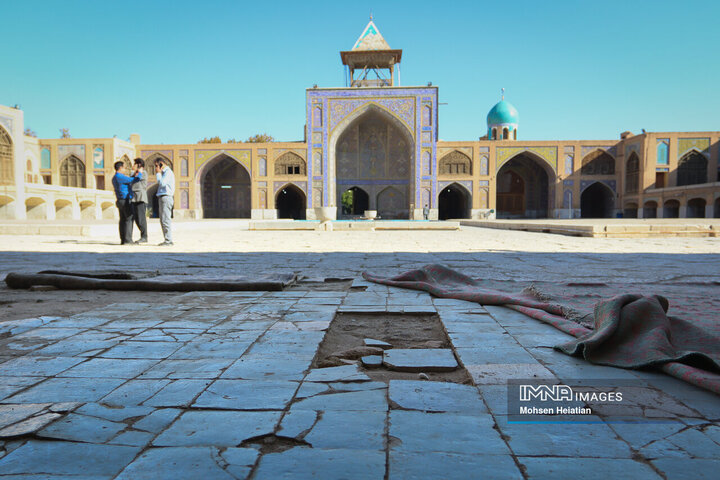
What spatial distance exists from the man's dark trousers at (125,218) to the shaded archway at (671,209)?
2482 cm

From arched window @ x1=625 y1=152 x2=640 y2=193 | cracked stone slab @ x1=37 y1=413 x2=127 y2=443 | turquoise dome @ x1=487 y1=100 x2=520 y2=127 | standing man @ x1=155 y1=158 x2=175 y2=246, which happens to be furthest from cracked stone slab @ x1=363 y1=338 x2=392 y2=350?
turquoise dome @ x1=487 y1=100 x2=520 y2=127

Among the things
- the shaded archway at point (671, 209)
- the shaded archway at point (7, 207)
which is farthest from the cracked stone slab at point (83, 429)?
the shaded archway at point (671, 209)

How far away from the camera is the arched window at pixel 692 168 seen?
25.1 meters

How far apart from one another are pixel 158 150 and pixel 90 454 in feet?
94.5

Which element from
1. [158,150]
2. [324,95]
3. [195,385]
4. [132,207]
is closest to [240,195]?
[158,150]

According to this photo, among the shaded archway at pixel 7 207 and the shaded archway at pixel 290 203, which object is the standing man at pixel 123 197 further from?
the shaded archway at pixel 290 203

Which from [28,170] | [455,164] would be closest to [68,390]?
[455,164]

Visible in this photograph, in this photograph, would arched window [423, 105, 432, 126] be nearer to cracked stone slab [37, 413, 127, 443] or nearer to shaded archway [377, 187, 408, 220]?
shaded archway [377, 187, 408, 220]

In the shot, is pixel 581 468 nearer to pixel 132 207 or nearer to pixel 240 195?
pixel 132 207

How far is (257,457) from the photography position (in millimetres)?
1001

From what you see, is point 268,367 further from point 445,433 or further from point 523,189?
point 523,189

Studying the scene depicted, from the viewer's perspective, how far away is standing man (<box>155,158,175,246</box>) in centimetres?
641

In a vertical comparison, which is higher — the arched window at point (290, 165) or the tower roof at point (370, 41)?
the tower roof at point (370, 41)

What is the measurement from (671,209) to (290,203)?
21.6 metres
